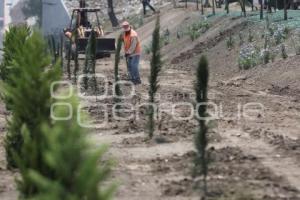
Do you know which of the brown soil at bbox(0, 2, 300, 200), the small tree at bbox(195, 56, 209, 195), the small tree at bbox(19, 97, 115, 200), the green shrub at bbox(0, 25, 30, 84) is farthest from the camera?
the green shrub at bbox(0, 25, 30, 84)

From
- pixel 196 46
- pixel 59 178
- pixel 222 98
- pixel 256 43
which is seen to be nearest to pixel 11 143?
pixel 59 178

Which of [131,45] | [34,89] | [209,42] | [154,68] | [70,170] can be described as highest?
[209,42]

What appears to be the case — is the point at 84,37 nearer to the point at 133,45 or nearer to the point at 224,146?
the point at 133,45

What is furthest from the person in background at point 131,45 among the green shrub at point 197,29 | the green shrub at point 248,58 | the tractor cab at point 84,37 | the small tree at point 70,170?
the small tree at point 70,170

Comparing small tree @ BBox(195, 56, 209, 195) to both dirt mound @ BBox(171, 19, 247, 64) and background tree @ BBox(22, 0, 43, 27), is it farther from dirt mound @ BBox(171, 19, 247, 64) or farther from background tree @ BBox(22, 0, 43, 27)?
background tree @ BBox(22, 0, 43, 27)

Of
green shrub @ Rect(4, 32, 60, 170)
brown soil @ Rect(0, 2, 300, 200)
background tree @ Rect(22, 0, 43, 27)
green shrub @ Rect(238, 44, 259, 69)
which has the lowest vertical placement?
brown soil @ Rect(0, 2, 300, 200)

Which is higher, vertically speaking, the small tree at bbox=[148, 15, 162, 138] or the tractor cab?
the tractor cab

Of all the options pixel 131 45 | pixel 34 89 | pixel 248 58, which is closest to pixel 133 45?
pixel 131 45

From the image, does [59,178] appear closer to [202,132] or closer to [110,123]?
[202,132]

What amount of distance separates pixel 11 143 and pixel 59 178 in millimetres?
4650

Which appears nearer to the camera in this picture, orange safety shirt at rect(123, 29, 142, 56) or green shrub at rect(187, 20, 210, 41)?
orange safety shirt at rect(123, 29, 142, 56)

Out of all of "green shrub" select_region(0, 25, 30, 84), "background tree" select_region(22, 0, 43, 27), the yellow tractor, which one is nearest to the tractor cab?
the yellow tractor

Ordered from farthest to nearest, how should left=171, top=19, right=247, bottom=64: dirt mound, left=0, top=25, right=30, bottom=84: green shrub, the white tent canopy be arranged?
the white tent canopy
left=171, top=19, right=247, bottom=64: dirt mound
left=0, top=25, right=30, bottom=84: green shrub

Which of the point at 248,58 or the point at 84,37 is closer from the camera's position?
the point at 248,58
